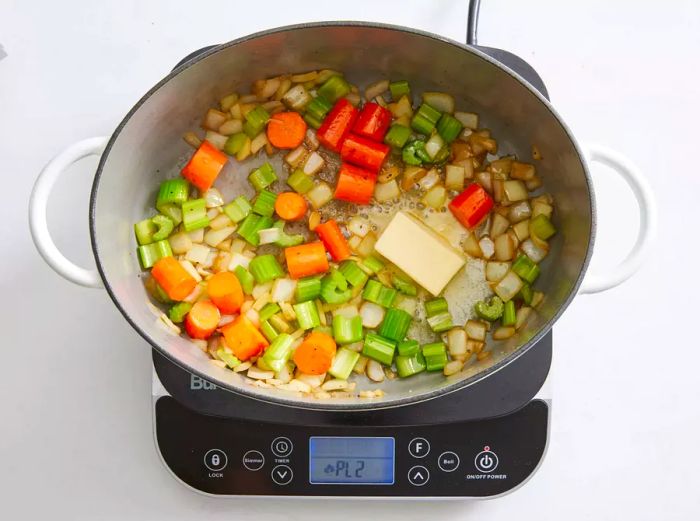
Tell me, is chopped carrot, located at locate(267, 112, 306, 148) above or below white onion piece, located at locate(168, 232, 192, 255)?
above

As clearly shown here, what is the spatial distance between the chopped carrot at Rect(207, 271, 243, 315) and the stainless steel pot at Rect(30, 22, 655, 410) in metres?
0.07

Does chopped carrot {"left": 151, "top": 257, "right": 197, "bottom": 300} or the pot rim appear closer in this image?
the pot rim

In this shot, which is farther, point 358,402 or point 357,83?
point 357,83

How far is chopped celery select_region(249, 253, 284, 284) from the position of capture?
3.68 ft

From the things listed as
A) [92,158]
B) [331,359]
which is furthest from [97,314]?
[331,359]

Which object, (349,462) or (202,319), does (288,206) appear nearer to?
(202,319)

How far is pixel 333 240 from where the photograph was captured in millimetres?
1116

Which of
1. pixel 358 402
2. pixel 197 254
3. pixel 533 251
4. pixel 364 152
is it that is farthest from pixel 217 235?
pixel 533 251

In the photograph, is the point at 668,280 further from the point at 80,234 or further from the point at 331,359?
the point at 80,234

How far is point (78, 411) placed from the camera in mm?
1131

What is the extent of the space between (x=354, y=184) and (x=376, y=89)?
0.49ft

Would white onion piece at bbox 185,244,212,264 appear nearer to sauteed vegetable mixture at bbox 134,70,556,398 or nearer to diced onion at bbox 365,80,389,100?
sauteed vegetable mixture at bbox 134,70,556,398

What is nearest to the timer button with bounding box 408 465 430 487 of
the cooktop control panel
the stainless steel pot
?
the cooktop control panel

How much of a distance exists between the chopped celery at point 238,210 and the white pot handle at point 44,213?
24 centimetres
